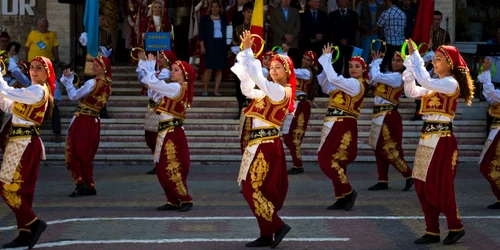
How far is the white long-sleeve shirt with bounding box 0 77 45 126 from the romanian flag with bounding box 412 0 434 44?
4.34m

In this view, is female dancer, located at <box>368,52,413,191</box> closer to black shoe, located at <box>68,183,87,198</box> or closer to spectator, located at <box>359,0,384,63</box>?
black shoe, located at <box>68,183,87,198</box>

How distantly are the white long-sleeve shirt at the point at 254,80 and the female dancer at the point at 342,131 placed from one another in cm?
259

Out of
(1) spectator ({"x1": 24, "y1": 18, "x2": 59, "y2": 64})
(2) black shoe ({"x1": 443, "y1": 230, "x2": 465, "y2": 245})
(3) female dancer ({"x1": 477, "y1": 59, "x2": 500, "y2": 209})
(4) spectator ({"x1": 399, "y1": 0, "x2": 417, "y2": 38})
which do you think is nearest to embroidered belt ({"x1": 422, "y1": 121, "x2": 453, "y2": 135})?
(2) black shoe ({"x1": 443, "y1": 230, "x2": 465, "y2": 245})

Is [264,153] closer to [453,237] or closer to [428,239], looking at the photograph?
[428,239]

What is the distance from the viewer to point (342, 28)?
20203mm

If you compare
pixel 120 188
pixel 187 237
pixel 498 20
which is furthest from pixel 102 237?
pixel 498 20

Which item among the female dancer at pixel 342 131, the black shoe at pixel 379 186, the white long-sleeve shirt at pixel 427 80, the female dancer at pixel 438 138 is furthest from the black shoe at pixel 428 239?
the black shoe at pixel 379 186

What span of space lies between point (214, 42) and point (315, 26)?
1.89m

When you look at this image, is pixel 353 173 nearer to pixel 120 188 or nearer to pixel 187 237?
pixel 120 188

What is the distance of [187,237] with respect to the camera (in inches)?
454

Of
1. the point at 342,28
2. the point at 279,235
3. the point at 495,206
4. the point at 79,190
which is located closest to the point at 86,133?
the point at 79,190

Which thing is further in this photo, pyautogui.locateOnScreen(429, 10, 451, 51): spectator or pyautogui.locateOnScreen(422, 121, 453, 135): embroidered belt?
pyautogui.locateOnScreen(429, 10, 451, 51): spectator

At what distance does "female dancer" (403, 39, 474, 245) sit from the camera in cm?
1118

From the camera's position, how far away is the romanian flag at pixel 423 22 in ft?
41.3
